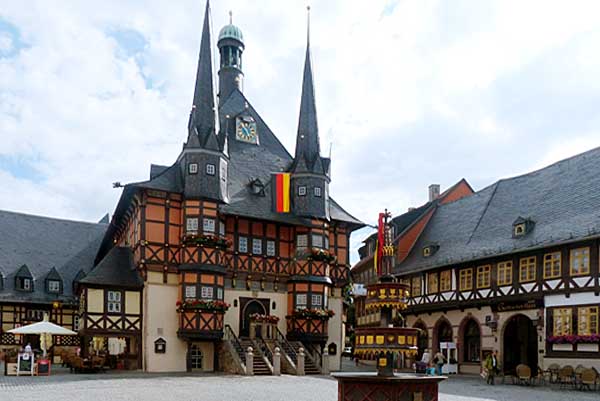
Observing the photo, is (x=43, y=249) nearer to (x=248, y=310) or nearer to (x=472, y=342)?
(x=248, y=310)

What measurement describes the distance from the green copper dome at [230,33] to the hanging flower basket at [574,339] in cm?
2731

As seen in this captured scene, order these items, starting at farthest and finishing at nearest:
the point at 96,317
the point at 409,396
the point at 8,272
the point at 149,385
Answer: the point at 8,272, the point at 96,317, the point at 149,385, the point at 409,396

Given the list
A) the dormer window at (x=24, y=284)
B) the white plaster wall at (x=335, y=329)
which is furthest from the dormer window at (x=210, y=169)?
the dormer window at (x=24, y=284)

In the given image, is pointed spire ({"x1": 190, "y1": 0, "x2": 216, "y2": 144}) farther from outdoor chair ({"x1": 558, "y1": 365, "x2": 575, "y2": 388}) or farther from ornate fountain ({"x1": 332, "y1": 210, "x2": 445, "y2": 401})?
outdoor chair ({"x1": 558, "y1": 365, "x2": 575, "y2": 388})

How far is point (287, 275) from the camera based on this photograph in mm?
33438

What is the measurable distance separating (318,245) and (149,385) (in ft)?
46.2

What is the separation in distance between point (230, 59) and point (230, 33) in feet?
7.44

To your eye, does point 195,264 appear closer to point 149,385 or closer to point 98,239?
point 149,385

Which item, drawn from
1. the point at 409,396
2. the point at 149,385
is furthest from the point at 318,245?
the point at 409,396

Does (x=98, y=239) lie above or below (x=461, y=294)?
above

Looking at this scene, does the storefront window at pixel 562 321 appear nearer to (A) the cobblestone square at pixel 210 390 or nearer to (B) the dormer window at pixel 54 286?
(A) the cobblestone square at pixel 210 390

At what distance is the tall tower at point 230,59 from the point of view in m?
40.9

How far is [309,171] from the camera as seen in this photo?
1353 inches

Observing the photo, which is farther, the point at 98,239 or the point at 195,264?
the point at 98,239
